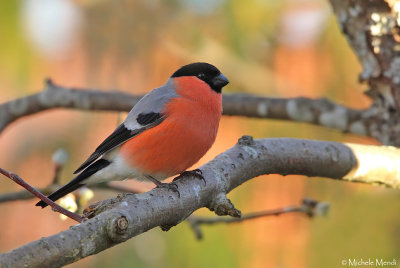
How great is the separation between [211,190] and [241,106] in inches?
50.7

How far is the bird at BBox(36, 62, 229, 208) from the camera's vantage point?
10.4ft

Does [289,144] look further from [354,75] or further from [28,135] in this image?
[28,135]

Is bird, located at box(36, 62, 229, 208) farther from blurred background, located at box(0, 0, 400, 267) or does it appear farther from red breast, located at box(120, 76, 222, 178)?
blurred background, located at box(0, 0, 400, 267)

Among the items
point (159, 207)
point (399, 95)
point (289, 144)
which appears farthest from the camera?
point (399, 95)

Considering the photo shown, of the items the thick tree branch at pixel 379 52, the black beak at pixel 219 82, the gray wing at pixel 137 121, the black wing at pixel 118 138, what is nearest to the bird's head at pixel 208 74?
the black beak at pixel 219 82

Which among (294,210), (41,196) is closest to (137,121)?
(294,210)

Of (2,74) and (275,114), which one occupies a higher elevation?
(2,74)

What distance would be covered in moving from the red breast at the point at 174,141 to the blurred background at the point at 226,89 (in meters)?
0.51

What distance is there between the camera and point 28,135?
5.27 metres

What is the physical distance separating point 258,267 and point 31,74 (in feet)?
9.10

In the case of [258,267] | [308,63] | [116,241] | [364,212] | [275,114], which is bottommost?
[258,267]

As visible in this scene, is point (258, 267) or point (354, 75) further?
point (354, 75)

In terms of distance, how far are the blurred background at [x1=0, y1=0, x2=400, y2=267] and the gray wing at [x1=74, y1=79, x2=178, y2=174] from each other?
0.84 ft

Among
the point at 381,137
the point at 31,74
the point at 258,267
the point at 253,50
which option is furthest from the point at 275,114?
the point at 31,74
